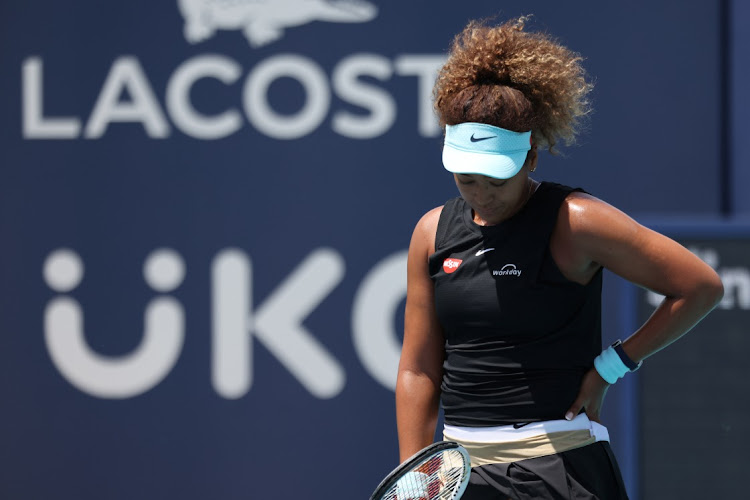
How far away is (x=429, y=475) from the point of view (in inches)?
76.1

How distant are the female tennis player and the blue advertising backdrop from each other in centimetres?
188

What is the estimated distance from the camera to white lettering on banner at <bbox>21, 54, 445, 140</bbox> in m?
4.07

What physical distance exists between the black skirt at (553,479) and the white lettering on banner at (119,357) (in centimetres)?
226

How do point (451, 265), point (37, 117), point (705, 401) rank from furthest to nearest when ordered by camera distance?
point (37, 117) < point (705, 401) < point (451, 265)

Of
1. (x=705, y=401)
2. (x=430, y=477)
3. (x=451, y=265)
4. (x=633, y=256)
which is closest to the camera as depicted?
(x=430, y=477)

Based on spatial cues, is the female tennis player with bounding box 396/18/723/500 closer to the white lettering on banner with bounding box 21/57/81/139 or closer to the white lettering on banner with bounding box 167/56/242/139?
the white lettering on banner with bounding box 167/56/242/139

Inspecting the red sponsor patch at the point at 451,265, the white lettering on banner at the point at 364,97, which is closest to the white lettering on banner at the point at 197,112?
the white lettering on banner at the point at 364,97

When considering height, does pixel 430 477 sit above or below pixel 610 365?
below

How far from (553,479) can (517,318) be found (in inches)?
13.1

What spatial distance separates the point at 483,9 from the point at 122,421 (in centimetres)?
223

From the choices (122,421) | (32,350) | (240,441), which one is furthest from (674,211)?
(32,350)

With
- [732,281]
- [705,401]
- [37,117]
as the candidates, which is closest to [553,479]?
[705,401]

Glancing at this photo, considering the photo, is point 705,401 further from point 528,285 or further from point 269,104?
point 269,104

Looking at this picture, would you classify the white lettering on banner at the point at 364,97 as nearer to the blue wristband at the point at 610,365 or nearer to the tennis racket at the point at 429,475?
the blue wristband at the point at 610,365
